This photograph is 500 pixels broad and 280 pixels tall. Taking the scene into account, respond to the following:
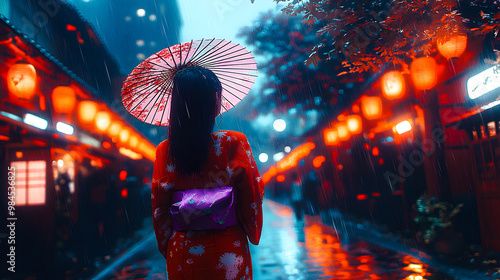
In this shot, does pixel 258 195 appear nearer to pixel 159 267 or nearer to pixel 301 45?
pixel 159 267

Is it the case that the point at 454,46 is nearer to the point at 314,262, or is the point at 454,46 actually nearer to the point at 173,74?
the point at 314,262

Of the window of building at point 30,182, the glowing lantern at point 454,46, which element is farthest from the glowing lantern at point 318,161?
the window of building at point 30,182

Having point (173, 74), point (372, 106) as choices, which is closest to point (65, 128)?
point (372, 106)

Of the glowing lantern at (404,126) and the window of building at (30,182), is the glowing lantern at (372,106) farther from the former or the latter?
the window of building at (30,182)

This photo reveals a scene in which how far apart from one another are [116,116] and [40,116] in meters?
7.85

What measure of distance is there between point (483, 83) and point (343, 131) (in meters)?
9.80

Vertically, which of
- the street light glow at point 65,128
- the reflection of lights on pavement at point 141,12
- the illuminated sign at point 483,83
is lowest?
the illuminated sign at point 483,83

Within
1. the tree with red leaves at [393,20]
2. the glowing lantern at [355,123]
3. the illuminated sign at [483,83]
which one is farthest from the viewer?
the glowing lantern at [355,123]

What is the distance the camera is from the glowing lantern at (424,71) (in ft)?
30.6

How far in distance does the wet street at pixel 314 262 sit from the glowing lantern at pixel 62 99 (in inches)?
189

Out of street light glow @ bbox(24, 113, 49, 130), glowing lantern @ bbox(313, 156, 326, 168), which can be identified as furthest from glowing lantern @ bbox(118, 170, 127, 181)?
glowing lantern @ bbox(313, 156, 326, 168)

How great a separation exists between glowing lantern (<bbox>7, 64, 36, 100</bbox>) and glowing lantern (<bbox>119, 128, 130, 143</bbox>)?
835 cm

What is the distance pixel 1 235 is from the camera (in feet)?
30.4

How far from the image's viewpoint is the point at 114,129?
16.6 meters
